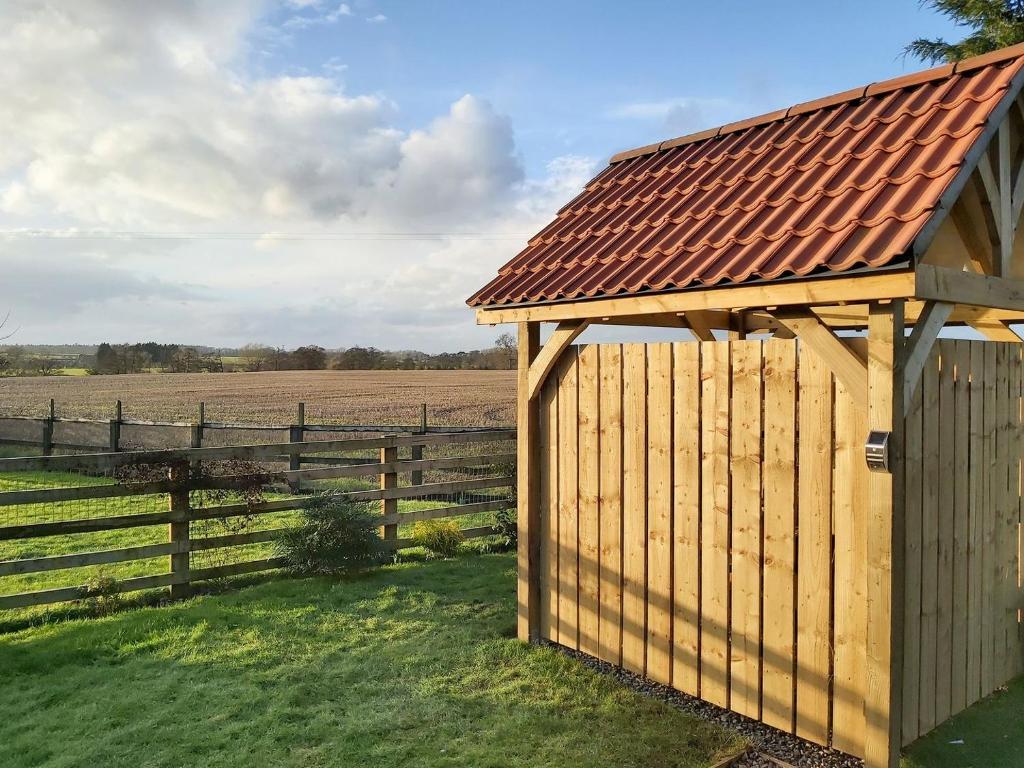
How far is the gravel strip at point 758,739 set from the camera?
3898 millimetres

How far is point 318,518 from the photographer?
24.4ft

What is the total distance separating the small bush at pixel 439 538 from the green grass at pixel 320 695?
1659mm

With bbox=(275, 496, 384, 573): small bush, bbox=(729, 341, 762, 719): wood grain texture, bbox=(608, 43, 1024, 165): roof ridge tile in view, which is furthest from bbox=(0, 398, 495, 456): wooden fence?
bbox=(729, 341, 762, 719): wood grain texture

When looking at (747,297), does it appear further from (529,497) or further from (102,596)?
(102,596)

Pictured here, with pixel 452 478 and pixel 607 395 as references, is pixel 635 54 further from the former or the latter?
pixel 452 478

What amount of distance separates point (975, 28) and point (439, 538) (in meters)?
19.1

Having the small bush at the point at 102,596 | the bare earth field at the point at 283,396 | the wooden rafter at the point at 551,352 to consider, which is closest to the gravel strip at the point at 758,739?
the wooden rafter at the point at 551,352

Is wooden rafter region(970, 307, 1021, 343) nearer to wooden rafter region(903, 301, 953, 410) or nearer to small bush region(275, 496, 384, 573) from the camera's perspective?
wooden rafter region(903, 301, 953, 410)

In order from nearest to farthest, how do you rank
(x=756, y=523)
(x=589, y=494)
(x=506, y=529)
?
(x=756, y=523)
(x=589, y=494)
(x=506, y=529)

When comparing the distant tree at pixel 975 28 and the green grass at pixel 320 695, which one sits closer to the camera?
the green grass at pixel 320 695

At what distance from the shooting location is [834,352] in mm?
3637

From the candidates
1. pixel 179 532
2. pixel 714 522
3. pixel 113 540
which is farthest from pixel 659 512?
pixel 113 540

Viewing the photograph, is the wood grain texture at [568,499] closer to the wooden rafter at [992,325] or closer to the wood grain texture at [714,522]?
the wood grain texture at [714,522]

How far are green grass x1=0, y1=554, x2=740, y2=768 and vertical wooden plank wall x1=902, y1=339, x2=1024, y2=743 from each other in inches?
49.4
